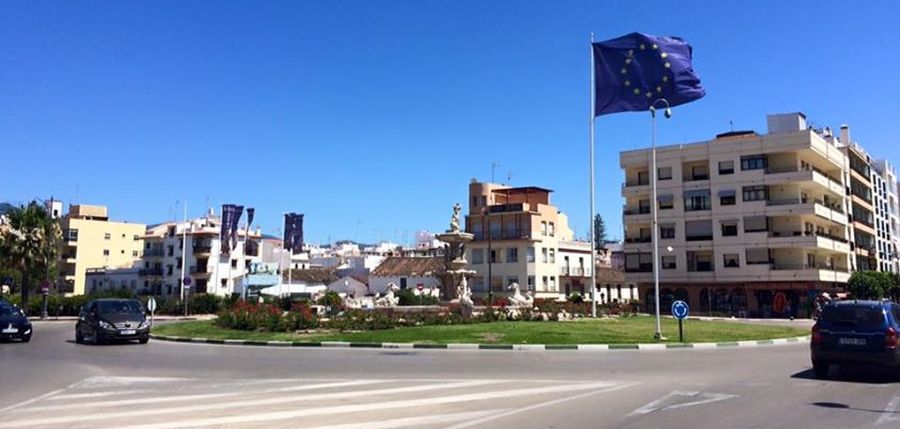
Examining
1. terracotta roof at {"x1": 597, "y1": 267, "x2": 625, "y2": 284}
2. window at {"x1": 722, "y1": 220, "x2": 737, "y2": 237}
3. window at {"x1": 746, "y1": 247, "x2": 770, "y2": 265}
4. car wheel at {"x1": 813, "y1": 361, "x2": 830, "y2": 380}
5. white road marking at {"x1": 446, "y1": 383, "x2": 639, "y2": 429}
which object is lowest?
white road marking at {"x1": 446, "y1": 383, "x2": 639, "y2": 429}

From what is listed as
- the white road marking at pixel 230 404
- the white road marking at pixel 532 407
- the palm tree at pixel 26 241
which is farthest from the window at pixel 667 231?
the white road marking at pixel 230 404

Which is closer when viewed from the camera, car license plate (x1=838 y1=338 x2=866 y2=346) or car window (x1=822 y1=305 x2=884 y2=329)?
car license plate (x1=838 y1=338 x2=866 y2=346)

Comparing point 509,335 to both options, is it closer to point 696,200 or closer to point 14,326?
point 14,326

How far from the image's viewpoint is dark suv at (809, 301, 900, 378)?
44.3 ft

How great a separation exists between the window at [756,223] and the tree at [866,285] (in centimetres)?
1020

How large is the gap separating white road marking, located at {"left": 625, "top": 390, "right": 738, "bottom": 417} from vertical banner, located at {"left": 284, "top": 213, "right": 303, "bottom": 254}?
196 feet

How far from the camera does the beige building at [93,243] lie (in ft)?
320

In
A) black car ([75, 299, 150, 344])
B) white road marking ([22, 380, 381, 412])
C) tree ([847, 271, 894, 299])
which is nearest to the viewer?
white road marking ([22, 380, 381, 412])

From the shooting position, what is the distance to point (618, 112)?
3173 centimetres

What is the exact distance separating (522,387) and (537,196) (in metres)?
78.6

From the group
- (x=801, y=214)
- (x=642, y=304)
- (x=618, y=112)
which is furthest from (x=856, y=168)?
(x=618, y=112)

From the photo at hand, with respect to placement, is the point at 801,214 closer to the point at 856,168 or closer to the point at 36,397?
the point at 856,168

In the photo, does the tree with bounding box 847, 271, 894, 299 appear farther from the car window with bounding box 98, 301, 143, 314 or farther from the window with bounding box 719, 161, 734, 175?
the car window with bounding box 98, 301, 143, 314

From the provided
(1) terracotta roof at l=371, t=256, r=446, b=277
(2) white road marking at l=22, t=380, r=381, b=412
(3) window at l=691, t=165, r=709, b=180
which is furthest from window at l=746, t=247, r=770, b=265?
(2) white road marking at l=22, t=380, r=381, b=412
